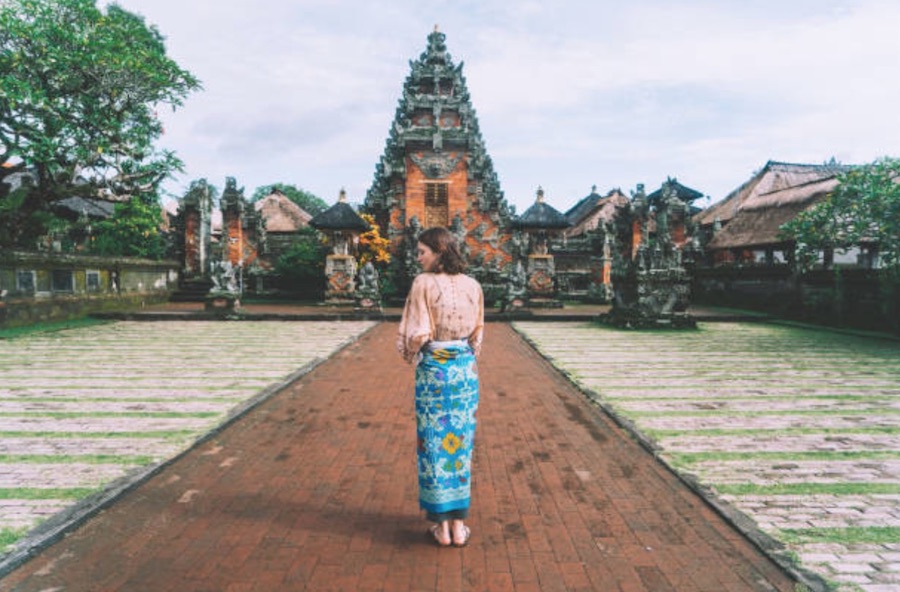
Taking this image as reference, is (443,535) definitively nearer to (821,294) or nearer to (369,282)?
(369,282)

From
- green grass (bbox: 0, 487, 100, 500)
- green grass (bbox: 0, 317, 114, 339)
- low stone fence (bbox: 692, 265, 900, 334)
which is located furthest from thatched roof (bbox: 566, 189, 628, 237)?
green grass (bbox: 0, 487, 100, 500)

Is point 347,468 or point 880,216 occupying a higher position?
point 880,216

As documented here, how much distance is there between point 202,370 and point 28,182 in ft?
37.3

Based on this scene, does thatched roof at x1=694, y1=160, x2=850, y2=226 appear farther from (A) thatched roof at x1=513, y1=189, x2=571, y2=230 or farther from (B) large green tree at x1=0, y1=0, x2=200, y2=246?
(B) large green tree at x1=0, y1=0, x2=200, y2=246

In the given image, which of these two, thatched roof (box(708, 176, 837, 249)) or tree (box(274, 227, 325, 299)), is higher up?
thatched roof (box(708, 176, 837, 249))

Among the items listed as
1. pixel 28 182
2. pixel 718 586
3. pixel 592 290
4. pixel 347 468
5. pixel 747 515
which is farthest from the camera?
pixel 592 290

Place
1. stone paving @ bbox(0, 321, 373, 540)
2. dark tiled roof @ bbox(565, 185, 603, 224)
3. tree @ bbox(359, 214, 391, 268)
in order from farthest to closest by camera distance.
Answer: dark tiled roof @ bbox(565, 185, 603, 224) → tree @ bbox(359, 214, 391, 268) → stone paving @ bbox(0, 321, 373, 540)

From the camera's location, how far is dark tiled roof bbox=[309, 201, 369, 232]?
71.6 ft

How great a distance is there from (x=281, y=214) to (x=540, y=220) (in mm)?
23266

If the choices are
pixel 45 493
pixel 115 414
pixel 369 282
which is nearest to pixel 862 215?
pixel 369 282

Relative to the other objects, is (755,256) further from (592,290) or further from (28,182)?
(28,182)

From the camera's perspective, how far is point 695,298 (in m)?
25.4

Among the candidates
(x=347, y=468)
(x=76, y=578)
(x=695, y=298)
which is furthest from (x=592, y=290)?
(x=76, y=578)

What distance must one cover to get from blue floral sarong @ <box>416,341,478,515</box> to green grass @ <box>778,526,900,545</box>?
6.92 ft
